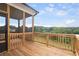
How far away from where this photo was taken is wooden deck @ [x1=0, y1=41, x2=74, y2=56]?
275 centimetres

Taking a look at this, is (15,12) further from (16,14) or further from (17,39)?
(17,39)

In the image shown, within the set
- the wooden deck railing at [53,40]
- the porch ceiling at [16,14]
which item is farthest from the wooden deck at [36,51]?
the porch ceiling at [16,14]

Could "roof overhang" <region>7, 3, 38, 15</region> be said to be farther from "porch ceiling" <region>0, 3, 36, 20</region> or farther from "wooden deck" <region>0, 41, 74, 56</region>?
"wooden deck" <region>0, 41, 74, 56</region>

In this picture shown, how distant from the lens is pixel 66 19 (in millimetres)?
2695

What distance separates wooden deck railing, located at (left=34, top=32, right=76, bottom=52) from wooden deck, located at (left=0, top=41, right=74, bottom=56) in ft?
0.21

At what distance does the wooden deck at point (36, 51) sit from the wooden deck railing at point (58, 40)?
65 millimetres

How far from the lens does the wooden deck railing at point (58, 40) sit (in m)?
2.71

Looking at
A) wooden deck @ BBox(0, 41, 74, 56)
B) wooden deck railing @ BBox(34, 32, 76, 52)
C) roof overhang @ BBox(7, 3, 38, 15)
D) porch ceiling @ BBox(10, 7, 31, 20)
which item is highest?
roof overhang @ BBox(7, 3, 38, 15)

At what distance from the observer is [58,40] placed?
276 centimetres

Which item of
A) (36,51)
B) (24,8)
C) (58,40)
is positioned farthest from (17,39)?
(58,40)

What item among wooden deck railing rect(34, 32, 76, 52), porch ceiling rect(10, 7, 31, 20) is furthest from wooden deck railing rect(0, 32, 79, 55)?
porch ceiling rect(10, 7, 31, 20)

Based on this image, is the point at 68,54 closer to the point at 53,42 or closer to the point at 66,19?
the point at 53,42

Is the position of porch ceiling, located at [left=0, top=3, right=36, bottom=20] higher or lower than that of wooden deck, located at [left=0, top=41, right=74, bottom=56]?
higher

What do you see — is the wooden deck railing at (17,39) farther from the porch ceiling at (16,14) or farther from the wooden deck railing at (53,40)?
the porch ceiling at (16,14)
